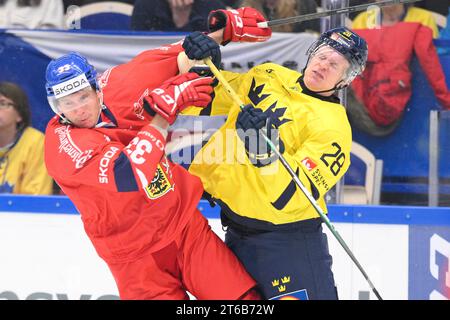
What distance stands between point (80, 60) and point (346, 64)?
0.90m

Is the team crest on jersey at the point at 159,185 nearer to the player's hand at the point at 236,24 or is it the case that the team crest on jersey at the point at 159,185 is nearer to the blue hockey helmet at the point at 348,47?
the player's hand at the point at 236,24

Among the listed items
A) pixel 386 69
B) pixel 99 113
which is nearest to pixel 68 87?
pixel 99 113

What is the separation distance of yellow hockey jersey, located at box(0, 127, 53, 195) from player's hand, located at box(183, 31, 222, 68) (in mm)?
1416

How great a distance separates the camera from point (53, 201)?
4176mm

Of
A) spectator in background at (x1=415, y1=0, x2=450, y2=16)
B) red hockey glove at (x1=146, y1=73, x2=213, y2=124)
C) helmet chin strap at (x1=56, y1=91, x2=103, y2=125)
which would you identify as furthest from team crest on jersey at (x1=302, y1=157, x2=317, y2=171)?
spectator in background at (x1=415, y1=0, x2=450, y2=16)

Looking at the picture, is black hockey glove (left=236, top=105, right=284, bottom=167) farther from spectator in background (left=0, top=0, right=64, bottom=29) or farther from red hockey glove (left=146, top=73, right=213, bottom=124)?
spectator in background (left=0, top=0, right=64, bottom=29)

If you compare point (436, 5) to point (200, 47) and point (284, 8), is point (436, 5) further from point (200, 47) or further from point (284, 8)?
point (200, 47)

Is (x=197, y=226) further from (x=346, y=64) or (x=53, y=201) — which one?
(x=53, y=201)

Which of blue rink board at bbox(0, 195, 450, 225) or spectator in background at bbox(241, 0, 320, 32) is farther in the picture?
spectator in background at bbox(241, 0, 320, 32)

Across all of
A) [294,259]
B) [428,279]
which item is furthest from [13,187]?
[428,279]

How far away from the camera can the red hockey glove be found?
2.99 metres

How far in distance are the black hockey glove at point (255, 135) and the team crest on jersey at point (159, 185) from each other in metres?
0.28

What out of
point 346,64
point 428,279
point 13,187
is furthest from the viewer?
point 13,187

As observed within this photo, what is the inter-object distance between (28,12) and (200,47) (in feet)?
5.31
